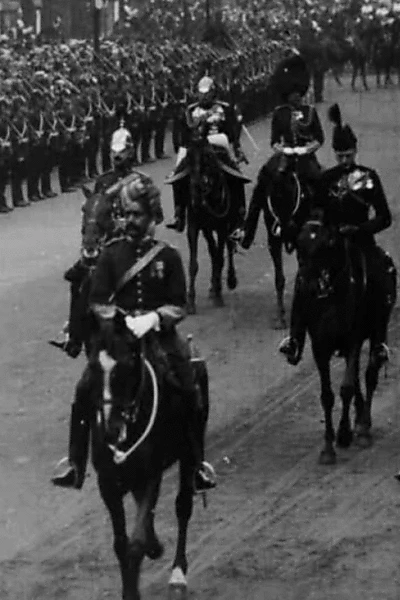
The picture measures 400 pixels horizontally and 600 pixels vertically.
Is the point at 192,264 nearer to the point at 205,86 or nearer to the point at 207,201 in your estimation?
the point at 207,201

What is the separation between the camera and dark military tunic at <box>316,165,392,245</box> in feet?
56.4

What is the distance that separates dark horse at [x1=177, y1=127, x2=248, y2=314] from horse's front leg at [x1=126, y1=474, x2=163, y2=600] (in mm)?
11189

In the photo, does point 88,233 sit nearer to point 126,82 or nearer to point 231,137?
point 231,137

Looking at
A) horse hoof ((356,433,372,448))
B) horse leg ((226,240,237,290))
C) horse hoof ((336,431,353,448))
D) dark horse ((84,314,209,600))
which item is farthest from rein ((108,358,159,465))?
horse leg ((226,240,237,290))

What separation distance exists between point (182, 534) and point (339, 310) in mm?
3940

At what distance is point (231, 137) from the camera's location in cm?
2441

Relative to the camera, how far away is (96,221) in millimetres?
15992

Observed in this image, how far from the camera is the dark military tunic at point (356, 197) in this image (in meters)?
17.2

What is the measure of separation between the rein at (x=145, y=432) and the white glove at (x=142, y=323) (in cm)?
20

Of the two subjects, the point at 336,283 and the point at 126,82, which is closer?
the point at 336,283

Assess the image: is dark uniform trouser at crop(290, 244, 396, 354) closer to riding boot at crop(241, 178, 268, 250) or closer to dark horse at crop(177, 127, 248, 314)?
riding boot at crop(241, 178, 268, 250)

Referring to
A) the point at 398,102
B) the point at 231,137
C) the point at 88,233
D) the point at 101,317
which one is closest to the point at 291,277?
the point at 231,137

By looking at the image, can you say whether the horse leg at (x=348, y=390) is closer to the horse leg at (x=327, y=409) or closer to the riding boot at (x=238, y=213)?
the horse leg at (x=327, y=409)

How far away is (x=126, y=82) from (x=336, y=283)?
22.3 m
